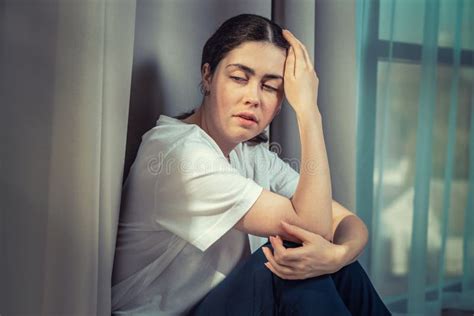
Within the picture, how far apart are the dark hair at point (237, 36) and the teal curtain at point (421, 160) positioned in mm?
450

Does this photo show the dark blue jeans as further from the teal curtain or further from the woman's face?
the teal curtain

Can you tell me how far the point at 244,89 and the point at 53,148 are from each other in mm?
344

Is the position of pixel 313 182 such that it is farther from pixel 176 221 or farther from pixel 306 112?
pixel 176 221

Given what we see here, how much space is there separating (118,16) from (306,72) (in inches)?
13.8

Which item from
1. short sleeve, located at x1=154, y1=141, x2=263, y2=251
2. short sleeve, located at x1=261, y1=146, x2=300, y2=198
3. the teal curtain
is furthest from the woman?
the teal curtain

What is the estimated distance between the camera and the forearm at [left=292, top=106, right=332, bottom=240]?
922 millimetres

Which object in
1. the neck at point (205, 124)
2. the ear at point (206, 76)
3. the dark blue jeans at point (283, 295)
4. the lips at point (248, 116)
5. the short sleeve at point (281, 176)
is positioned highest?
the ear at point (206, 76)

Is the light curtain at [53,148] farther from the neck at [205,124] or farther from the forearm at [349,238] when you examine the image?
the forearm at [349,238]

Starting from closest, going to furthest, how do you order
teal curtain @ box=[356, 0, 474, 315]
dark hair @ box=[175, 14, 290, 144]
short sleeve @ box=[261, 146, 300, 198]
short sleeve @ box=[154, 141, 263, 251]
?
short sleeve @ box=[154, 141, 263, 251], dark hair @ box=[175, 14, 290, 144], short sleeve @ box=[261, 146, 300, 198], teal curtain @ box=[356, 0, 474, 315]

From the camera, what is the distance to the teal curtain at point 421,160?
139 cm

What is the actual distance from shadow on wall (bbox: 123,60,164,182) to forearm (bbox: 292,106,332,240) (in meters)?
0.27

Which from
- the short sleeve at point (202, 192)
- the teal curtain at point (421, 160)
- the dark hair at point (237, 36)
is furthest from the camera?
the teal curtain at point (421, 160)

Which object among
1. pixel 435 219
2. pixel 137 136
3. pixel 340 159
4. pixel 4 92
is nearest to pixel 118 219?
pixel 137 136

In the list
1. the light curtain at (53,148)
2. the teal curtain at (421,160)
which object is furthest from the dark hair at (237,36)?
the teal curtain at (421,160)
